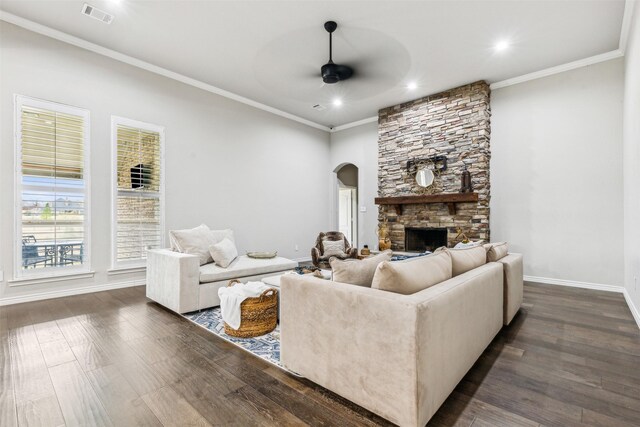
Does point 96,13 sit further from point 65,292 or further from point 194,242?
point 65,292

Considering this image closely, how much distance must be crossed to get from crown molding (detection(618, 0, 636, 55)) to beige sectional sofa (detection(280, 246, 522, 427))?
11.7 ft

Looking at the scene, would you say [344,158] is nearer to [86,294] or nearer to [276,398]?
[86,294]

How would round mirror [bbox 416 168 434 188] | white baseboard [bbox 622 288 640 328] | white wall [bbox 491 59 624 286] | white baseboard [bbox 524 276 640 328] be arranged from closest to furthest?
white baseboard [bbox 622 288 640 328] < white baseboard [bbox 524 276 640 328] < white wall [bbox 491 59 624 286] < round mirror [bbox 416 168 434 188]

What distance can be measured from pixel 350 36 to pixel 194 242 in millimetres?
3233

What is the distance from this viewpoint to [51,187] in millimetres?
3713

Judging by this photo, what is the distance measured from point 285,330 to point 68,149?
3882 millimetres

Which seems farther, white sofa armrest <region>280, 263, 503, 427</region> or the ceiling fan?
the ceiling fan

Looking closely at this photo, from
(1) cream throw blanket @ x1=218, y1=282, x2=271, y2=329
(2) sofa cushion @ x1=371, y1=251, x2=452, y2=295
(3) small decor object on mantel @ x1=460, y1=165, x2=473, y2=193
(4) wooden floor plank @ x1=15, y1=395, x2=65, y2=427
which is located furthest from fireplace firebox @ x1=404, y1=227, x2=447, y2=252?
(4) wooden floor plank @ x1=15, y1=395, x2=65, y2=427

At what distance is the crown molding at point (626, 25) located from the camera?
10.4 feet

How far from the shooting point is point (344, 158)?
7477 mm

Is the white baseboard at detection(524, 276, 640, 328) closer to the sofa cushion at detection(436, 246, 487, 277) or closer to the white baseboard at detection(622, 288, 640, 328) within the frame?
the white baseboard at detection(622, 288, 640, 328)

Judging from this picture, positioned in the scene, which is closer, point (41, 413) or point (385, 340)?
point (385, 340)

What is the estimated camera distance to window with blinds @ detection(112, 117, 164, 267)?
4246 millimetres

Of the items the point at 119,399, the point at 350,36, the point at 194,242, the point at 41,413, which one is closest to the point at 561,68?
the point at 350,36
